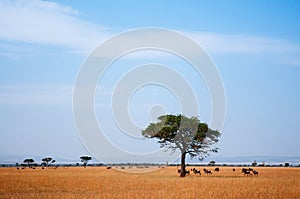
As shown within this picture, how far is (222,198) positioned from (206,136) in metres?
35.0

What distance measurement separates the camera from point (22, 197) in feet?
81.1

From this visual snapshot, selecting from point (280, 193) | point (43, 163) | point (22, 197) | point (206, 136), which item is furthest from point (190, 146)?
point (43, 163)

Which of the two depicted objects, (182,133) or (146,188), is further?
(182,133)

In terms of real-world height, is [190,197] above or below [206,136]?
below

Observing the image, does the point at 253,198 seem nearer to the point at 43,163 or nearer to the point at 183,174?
the point at 183,174

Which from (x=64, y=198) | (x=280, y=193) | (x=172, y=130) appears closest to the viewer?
(x=64, y=198)

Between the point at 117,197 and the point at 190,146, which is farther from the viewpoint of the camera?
the point at 190,146

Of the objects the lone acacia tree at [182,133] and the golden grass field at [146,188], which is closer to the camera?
the golden grass field at [146,188]

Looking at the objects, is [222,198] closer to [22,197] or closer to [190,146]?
[22,197]

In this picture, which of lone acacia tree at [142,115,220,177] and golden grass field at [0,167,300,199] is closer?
golden grass field at [0,167,300,199]

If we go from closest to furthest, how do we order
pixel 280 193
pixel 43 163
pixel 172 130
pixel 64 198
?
pixel 64 198 → pixel 280 193 → pixel 172 130 → pixel 43 163

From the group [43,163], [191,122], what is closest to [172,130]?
[191,122]

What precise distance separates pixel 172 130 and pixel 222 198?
32.6 m

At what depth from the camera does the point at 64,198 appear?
2386 centimetres
